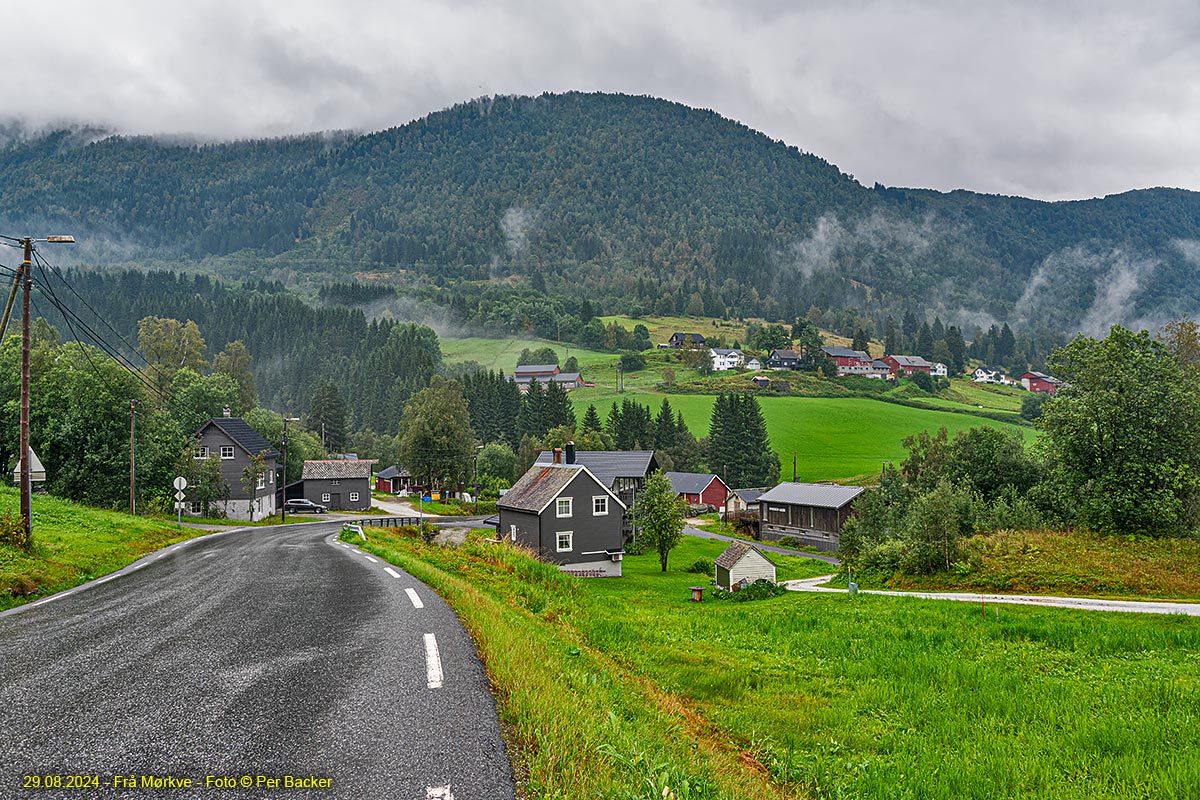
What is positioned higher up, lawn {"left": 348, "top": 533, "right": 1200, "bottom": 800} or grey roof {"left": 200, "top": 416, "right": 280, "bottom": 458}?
grey roof {"left": 200, "top": 416, "right": 280, "bottom": 458}

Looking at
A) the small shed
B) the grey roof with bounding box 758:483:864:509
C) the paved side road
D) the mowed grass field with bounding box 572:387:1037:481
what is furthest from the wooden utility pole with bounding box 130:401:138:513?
the mowed grass field with bounding box 572:387:1037:481

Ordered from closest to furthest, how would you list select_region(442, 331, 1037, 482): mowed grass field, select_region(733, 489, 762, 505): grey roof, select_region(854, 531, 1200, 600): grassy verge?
select_region(854, 531, 1200, 600): grassy verge, select_region(733, 489, 762, 505): grey roof, select_region(442, 331, 1037, 482): mowed grass field

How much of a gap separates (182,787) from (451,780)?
5.81ft

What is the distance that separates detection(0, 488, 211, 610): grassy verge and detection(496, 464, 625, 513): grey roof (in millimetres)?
23649

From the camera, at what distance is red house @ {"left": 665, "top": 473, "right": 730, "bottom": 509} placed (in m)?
109

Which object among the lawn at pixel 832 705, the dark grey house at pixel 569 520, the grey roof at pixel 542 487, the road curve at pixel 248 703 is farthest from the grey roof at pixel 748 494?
the road curve at pixel 248 703

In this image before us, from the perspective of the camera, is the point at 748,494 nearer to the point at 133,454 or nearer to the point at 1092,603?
the point at 133,454

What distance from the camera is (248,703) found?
6246 mm

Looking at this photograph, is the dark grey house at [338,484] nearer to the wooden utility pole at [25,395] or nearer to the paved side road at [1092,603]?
the wooden utility pole at [25,395]

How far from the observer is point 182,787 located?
4672mm

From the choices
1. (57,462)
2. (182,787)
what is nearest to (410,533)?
(57,462)

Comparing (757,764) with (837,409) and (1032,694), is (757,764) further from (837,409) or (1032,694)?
(837,409)

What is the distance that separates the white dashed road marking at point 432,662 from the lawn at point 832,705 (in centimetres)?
62

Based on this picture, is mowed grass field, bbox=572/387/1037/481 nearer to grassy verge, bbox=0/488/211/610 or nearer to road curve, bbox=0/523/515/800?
grassy verge, bbox=0/488/211/610
